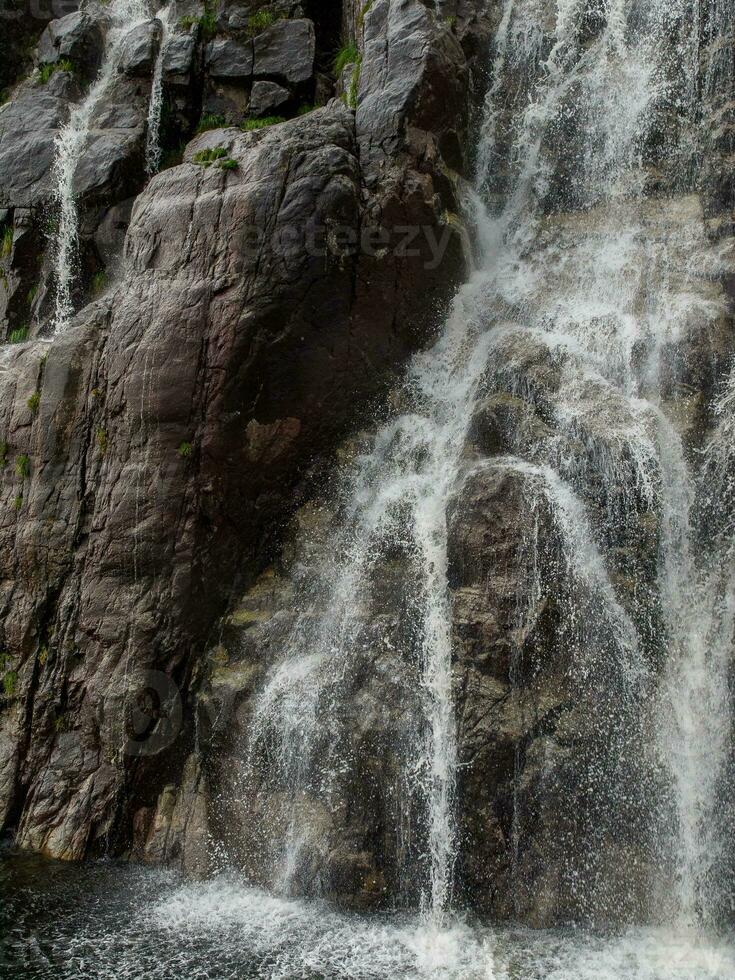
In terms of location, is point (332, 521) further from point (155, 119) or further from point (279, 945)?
point (155, 119)

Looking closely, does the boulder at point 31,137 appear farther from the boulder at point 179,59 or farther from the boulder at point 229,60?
the boulder at point 229,60

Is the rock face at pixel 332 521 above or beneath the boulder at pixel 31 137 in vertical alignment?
beneath

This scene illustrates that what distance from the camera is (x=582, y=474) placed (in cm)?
977

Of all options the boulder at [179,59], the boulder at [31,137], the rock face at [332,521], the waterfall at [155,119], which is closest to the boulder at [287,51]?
the boulder at [179,59]

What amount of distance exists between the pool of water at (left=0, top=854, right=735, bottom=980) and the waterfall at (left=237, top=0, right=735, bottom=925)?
1.62ft

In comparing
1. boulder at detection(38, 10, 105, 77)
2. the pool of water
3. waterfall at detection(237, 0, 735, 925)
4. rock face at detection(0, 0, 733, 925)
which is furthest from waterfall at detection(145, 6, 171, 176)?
the pool of water

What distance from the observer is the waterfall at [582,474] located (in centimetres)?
869

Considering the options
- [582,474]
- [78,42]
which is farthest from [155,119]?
[582,474]

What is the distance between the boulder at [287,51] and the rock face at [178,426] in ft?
12.2

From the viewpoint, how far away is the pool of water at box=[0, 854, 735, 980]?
744cm

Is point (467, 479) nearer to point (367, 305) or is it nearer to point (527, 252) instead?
point (367, 305)

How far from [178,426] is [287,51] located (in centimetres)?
888

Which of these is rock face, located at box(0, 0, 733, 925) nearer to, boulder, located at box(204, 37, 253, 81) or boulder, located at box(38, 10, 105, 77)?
boulder, located at box(204, 37, 253, 81)

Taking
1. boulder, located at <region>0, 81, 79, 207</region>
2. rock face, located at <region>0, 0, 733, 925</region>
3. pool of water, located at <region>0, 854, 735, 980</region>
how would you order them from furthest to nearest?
boulder, located at <region>0, 81, 79, 207</region>, rock face, located at <region>0, 0, 733, 925</region>, pool of water, located at <region>0, 854, 735, 980</region>
